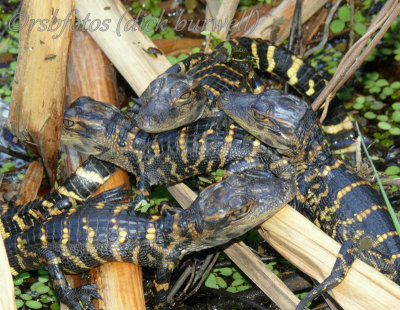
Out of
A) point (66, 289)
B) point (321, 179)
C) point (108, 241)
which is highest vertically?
point (321, 179)

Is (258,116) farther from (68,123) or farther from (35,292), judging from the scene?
(35,292)

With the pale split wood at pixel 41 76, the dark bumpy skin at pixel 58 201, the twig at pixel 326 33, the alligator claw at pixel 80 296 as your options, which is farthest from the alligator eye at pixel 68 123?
the twig at pixel 326 33

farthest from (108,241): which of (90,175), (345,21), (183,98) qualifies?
(345,21)

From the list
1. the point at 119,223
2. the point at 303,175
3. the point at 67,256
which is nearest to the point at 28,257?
the point at 67,256

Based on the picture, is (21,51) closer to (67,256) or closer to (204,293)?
(67,256)

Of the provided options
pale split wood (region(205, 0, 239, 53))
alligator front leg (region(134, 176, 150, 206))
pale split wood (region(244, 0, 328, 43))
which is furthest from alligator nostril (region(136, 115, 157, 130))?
pale split wood (region(244, 0, 328, 43))
